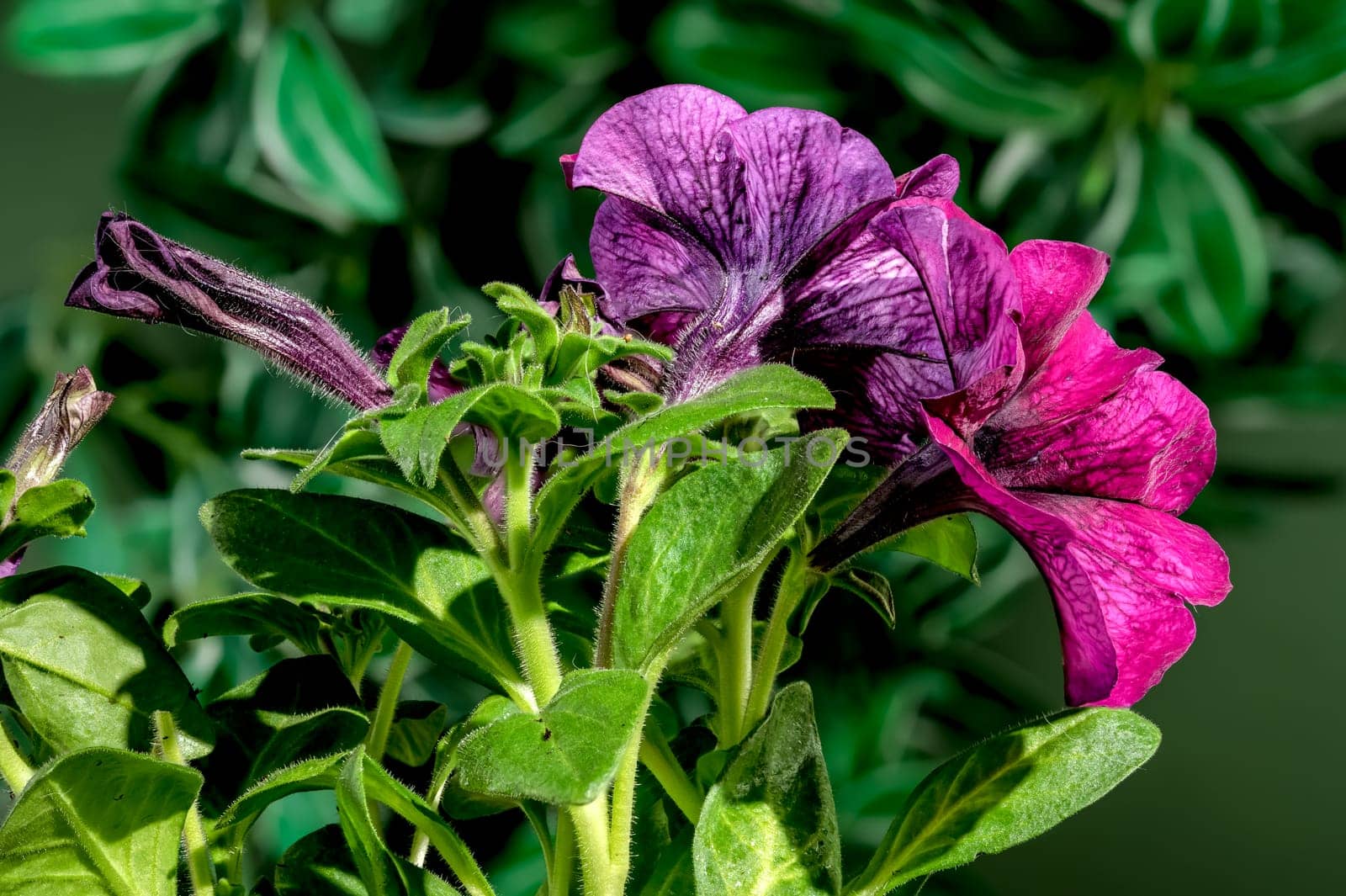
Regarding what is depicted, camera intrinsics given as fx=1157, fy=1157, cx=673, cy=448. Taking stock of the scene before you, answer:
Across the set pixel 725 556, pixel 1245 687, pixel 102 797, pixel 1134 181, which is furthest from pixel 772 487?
pixel 1245 687

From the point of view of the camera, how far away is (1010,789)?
0.28 m

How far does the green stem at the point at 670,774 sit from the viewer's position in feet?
0.95

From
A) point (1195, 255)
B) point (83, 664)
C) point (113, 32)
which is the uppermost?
point (113, 32)

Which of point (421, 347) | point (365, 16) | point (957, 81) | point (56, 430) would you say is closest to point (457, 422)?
point (421, 347)

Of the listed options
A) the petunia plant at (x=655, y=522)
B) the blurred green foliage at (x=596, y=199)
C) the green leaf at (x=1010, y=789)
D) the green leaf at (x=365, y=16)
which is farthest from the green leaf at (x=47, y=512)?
the green leaf at (x=365, y=16)

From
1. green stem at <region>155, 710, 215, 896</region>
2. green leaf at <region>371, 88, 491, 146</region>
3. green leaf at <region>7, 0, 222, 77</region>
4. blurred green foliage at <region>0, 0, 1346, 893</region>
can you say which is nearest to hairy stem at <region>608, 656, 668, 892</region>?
green stem at <region>155, 710, 215, 896</region>

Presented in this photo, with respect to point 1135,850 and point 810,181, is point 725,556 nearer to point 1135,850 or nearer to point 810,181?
point 810,181

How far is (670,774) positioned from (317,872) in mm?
98

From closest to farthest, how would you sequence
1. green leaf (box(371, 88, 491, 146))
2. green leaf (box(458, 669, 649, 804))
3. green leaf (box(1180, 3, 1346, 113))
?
green leaf (box(458, 669, 649, 804))
green leaf (box(1180, 3, 1346, 113))
green leaf (box(371, 88, 491, 146))

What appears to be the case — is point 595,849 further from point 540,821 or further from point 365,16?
point 365,16

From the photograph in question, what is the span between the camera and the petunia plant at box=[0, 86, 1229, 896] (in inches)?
9.8

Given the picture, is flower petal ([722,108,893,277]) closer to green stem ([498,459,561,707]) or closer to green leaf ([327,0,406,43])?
green stem ([498,459,561,707])

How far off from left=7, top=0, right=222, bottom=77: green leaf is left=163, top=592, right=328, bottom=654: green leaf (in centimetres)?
102

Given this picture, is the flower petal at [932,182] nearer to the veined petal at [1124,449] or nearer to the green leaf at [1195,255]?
the veined petal at [1124,449]
